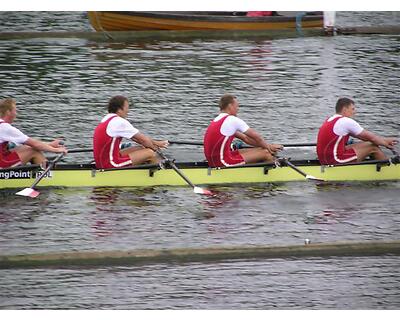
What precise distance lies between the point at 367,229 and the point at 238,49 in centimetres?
1121

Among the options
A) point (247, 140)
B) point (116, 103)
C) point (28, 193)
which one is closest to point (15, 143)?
point (28, 193)

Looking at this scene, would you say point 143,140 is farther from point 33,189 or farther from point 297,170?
point 297,170

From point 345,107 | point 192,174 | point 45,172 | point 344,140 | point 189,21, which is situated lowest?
point 192,174

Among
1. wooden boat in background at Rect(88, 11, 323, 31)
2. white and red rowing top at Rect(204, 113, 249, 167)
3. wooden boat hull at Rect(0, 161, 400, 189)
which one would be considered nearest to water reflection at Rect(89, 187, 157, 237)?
wooden boat hull at Rect(0, 161, 400, 189)

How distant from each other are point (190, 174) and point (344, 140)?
2016mm

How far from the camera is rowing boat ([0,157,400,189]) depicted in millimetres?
15000

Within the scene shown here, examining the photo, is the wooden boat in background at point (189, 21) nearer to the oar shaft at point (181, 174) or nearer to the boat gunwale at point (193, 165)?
the boat gunwale at point (193, 165)

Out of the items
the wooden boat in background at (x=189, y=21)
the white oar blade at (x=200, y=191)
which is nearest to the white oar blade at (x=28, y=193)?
the white oar blade at (x=200, y=191)

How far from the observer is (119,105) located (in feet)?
49.0

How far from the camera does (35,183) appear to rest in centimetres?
1465

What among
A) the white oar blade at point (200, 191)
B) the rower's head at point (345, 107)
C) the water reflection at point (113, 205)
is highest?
the rower's head at point (345, 107)

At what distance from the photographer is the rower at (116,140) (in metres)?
14.9

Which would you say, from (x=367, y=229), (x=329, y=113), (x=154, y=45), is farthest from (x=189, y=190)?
(x=154, y=45)

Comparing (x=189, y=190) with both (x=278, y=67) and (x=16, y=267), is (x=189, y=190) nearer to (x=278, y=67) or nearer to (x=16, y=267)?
(x=16, y=267)
